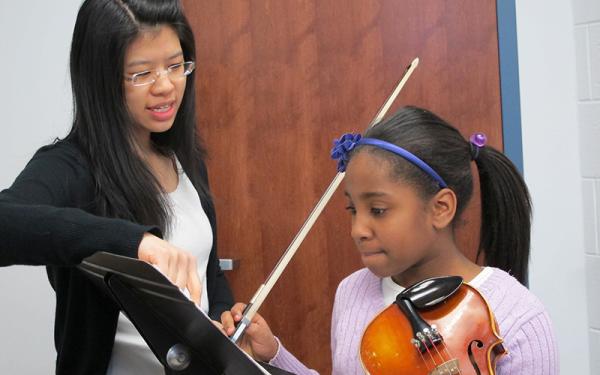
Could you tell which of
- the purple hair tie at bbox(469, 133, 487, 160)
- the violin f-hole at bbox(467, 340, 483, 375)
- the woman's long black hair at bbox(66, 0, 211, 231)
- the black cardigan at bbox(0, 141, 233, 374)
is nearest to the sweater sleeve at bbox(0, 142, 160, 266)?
the black cardigan at bbox(0, 141, 233, 374)

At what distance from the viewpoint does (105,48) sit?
3.39 feet

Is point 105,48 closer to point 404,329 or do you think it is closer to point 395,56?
point 404,329

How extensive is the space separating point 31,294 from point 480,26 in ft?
4.25

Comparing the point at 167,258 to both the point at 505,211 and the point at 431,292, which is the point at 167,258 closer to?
the point at 431,292

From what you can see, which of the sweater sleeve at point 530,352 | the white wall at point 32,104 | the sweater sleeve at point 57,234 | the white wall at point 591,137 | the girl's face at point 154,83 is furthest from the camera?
the white wall at point 32,104

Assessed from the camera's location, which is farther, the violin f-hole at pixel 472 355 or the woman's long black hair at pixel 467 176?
the woman's long black hair at pixel 467 176

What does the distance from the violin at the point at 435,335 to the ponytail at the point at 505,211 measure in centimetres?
26

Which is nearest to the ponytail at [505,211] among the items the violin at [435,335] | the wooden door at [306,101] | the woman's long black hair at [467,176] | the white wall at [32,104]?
the woman's long black hair at [467,176]

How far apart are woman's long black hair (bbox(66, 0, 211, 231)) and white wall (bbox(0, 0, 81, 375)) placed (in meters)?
0.69

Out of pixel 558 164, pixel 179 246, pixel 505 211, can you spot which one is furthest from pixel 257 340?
pixel 558 164

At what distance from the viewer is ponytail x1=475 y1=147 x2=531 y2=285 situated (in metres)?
1.03

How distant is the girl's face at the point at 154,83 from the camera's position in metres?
1.05

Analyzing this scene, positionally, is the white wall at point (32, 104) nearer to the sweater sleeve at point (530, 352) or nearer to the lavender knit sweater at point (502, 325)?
the lavender knit sweater at point (502, 325)

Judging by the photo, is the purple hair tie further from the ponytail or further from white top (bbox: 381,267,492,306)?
white top (bbox: 381,267,492,306)
